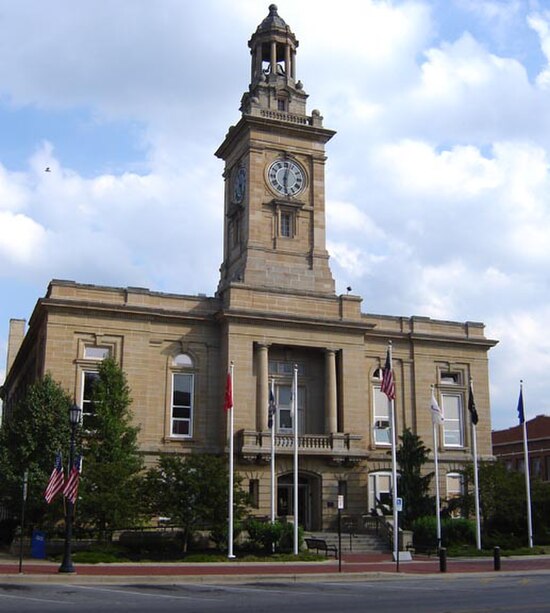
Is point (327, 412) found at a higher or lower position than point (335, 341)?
lower

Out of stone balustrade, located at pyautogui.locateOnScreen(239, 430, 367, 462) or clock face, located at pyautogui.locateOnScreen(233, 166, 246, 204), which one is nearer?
stone balustrade, located at pyautogui.locateOnScreen(239, 430, 367, 462)

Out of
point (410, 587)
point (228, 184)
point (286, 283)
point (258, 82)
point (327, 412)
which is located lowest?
point (410, 587)

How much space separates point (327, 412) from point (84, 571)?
72.2ft

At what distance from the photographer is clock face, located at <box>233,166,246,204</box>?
184 ft

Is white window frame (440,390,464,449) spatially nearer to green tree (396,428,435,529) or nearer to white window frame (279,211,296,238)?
green tree (396,428,435,529)

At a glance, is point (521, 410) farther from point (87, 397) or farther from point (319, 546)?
point (87, 397)

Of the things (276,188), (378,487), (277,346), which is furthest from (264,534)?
(276,188)

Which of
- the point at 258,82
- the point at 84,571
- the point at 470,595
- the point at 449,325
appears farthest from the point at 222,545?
the point at 258,82

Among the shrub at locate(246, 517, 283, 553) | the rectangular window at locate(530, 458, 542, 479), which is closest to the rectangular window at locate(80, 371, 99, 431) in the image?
the shrub at locate(246, 517, 283, 553)

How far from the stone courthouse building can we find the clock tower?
9 cm

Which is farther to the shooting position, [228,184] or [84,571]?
[228,184]

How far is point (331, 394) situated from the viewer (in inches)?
1982

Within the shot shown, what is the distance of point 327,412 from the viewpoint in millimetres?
50250

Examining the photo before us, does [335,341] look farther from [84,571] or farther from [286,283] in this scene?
[84,571]
